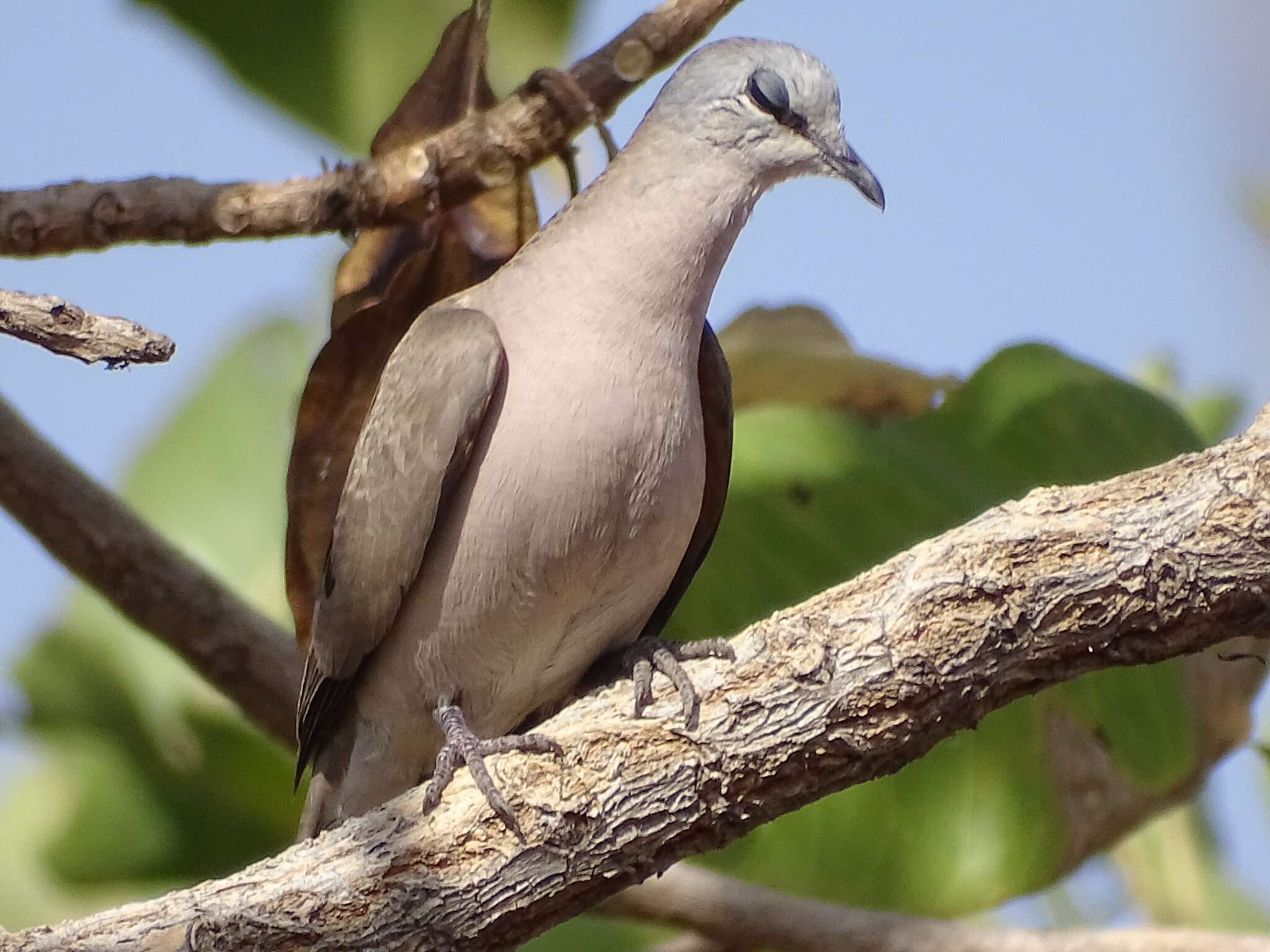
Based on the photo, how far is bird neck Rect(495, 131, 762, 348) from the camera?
2850mm

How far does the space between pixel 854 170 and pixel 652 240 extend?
1.44 ft

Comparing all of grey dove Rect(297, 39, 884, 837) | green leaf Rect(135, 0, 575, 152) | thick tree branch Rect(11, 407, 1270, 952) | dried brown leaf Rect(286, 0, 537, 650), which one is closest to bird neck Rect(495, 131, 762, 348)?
grey dove Rect(297, 39, 884, 837)

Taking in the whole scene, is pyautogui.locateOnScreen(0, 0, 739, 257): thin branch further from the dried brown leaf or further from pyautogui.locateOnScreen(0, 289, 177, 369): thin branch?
pyautogui.locateOnScreen(0, 289, 177, 369): thin branch

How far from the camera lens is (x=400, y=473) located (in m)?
2.91

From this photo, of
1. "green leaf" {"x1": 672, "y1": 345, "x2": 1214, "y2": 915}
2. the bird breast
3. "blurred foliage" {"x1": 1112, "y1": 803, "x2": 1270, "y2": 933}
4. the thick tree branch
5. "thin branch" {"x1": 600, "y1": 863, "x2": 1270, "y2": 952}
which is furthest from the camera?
"blurred foliage" {"x1": 1112, "y1": 803, "x2": 1270, "y2": 933}

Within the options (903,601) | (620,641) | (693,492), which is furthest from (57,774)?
(903,601)

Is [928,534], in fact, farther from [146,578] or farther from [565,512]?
[146,578]

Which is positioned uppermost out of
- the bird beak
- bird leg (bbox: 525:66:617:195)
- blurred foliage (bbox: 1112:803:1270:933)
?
bird leg (bbox: 525:66:617:195)

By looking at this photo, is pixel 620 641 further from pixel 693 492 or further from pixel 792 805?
pixel 792 805

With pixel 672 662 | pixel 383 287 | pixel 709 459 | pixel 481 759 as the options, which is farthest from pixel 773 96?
pixel 481 759

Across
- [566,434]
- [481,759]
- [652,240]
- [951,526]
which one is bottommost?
[481,759]

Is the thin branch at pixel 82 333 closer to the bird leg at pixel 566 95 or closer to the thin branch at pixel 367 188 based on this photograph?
the thin branch at pixel 367 188

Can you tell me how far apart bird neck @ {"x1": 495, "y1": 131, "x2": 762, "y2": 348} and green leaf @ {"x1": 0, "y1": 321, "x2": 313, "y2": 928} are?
230 centimetres

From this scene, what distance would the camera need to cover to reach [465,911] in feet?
7.91
